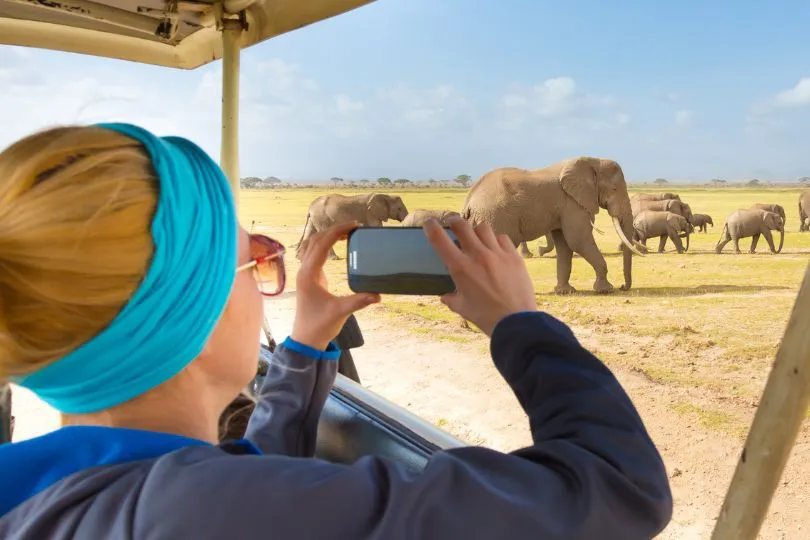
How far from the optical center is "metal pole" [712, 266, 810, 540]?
0.54 m

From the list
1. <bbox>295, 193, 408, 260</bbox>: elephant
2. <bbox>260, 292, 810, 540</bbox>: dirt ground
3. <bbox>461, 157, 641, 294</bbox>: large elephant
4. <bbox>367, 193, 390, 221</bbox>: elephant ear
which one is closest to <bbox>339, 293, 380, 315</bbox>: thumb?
<bbox>260, 292, 810, 540</bbox>: dirt ground

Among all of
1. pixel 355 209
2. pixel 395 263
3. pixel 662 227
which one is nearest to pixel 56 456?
pixel 395 263

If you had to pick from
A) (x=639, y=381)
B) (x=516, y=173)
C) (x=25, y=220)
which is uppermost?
(x=516, y=173)

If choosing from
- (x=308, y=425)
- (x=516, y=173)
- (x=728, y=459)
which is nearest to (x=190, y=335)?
(x=308, y=425)

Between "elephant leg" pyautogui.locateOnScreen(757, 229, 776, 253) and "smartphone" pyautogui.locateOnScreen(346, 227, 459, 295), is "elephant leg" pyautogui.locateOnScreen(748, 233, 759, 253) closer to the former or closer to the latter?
"elephant leg" pyautogui.locateOnScreen(757, 229, 776, 253)

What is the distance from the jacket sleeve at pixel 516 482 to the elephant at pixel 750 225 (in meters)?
7.14

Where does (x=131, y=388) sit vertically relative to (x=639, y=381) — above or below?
above

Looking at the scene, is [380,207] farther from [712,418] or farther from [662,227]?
[712,418]

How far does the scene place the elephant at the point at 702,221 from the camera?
10462mm

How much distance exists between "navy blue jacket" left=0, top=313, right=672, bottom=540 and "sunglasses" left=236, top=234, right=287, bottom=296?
16 centimetres

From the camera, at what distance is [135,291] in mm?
354

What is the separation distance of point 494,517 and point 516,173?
662cm

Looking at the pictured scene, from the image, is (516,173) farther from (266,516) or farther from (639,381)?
(266,516)

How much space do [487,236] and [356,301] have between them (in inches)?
7.8
